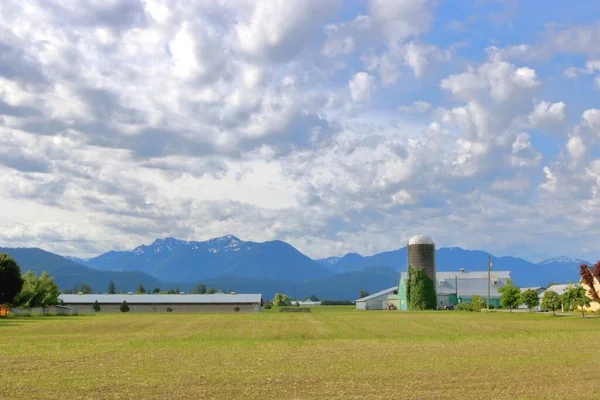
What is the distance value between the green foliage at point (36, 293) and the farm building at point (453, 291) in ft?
251

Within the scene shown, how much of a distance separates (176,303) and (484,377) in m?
154

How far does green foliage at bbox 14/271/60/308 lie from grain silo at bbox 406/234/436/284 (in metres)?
74.6

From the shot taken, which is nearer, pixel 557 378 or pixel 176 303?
pixel 557 378

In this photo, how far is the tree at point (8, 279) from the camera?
3883 inches

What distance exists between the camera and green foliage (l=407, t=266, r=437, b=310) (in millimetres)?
137250

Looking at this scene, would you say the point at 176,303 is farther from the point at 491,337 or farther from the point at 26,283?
the point at 491,337

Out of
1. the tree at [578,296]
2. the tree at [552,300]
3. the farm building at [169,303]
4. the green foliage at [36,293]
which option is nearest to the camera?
the tree at [578,296]

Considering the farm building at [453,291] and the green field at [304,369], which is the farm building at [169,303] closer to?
the farm building at [453,291]

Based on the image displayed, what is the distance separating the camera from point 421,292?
138000 mm

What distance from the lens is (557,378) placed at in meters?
23.0

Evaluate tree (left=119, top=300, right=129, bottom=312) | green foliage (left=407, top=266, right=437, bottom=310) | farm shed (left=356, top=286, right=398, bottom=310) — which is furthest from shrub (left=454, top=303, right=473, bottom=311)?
tree (left=119, top=300, right=129, bottom=312)

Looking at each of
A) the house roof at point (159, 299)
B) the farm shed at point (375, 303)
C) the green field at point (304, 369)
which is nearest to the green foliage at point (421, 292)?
the farm shed at point (375, 303)

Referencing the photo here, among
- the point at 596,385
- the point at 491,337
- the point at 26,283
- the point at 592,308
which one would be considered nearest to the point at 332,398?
the point at 596,385

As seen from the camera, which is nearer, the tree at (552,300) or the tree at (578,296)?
the tree at (578,296)
